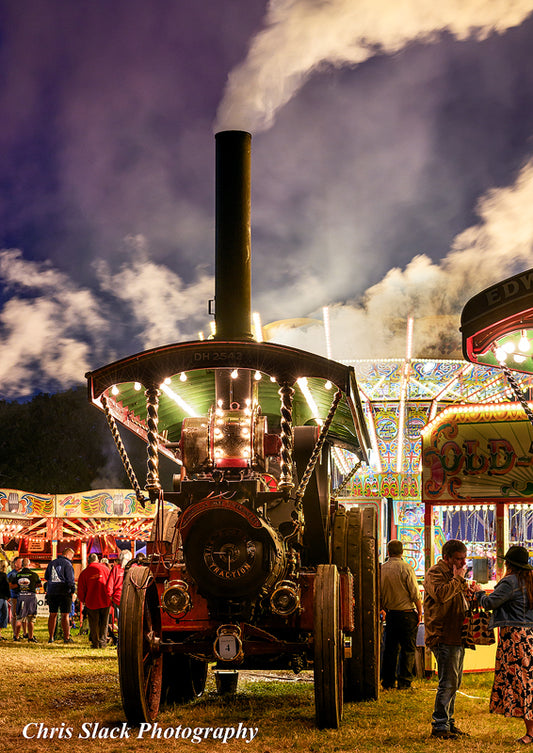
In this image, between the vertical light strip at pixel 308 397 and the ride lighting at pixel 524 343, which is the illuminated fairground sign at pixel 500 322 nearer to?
the ride lighting at pixel 524 343

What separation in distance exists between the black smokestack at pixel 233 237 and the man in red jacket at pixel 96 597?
5.99 metres

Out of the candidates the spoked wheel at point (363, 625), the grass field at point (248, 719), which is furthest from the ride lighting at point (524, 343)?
the spoked wheel at point (363, 625)

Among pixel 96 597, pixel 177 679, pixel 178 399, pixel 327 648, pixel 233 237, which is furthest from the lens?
pixel 96 597

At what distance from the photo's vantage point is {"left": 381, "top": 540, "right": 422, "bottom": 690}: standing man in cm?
870

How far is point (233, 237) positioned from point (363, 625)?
3641 millimetres

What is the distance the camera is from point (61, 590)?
43.3 ft

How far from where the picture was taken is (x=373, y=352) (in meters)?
27.9

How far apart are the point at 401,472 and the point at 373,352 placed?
1034cm

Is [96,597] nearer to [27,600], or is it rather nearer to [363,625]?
[27,600]

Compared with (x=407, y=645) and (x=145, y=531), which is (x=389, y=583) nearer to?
(x=407, y=645)

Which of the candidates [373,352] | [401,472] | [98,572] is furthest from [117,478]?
[98,572]

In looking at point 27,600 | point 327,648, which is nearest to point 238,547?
point 327,648

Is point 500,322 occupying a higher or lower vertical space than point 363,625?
higher

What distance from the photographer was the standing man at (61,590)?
13.1 metres
